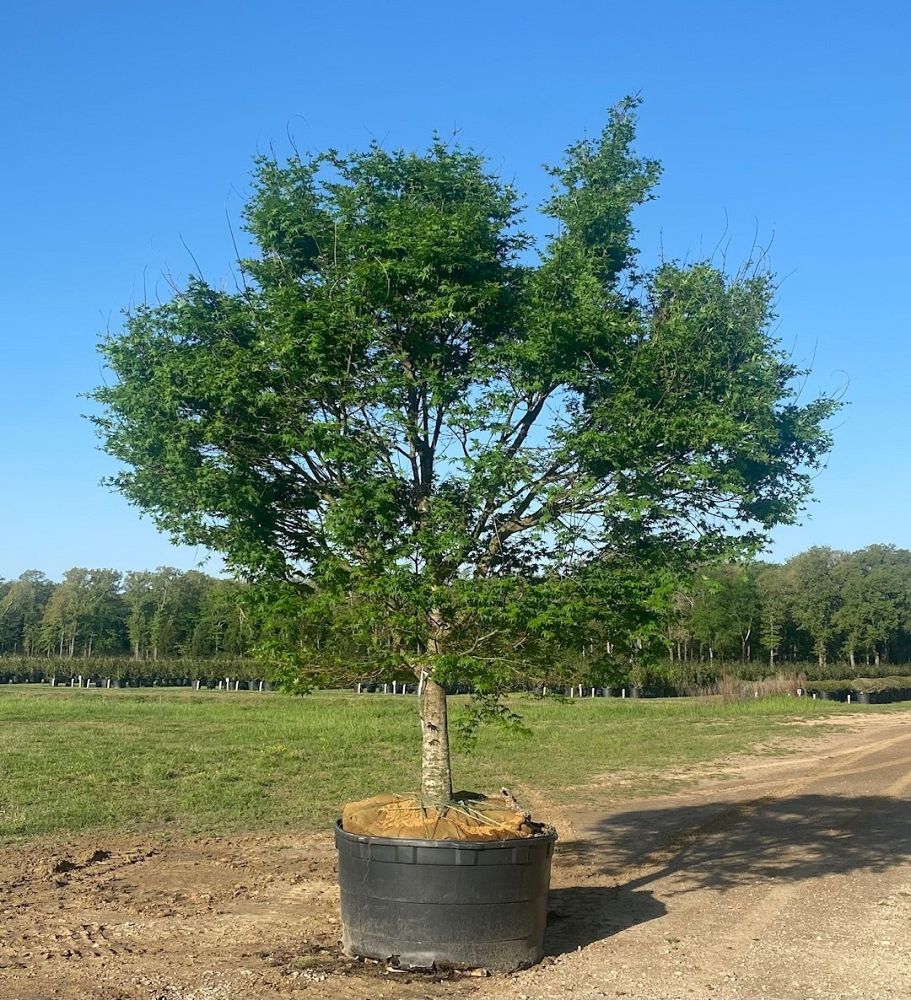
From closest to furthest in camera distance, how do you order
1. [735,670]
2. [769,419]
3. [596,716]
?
[769,419] → [596,716] → [735,670]

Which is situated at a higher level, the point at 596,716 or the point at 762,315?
the point at 762,315

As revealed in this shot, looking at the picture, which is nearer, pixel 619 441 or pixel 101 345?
pixel 619 441

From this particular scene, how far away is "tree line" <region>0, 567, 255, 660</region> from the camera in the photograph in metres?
70.4

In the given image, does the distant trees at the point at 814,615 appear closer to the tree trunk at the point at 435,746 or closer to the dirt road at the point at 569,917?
the dirt road at the point at 569,917

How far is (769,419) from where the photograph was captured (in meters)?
6.14

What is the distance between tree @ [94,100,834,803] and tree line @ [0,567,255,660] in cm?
5680

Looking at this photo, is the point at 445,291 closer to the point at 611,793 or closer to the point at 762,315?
the point at 762,315

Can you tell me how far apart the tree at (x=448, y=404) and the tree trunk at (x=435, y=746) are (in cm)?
2

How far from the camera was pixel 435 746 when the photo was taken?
6.94 metres

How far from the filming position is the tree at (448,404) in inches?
232

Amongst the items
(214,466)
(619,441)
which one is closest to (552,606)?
(619,441)

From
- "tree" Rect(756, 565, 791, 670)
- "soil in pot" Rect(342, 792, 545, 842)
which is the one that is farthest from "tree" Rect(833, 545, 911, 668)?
"soil in pot" Rect(342, 792, 545, 842)

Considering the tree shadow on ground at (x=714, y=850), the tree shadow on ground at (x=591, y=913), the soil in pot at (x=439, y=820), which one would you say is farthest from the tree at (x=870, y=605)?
the soil in pot at (x=439, y=820)

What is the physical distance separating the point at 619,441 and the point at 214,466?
262cm
